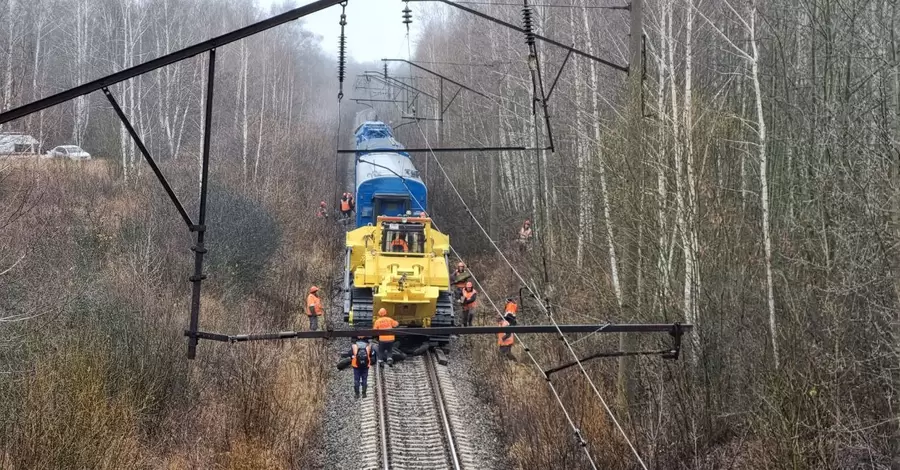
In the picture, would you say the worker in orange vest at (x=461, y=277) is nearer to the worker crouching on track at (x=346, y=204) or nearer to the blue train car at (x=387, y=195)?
the blue train car at (x=387, y=195)

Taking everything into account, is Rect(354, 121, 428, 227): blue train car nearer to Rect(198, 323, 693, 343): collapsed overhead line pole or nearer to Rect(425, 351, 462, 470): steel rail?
Rect(425, 351, 462, 470): steel rail

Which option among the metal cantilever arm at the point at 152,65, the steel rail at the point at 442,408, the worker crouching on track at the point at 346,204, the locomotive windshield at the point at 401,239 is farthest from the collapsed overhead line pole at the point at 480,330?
the worker crouching on track at the point at 346,204

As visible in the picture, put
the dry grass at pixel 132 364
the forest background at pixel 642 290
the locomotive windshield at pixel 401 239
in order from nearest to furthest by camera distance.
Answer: the dry grass at pixel 132 364 → the forest background at pixel 642 290 → the locomotive windshield at pixel 401 239

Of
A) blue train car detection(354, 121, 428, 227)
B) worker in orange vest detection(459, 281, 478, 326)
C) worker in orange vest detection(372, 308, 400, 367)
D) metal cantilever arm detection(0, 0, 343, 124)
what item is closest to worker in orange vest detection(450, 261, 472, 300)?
worker in orange vest detection(459, 281, 478, 326)

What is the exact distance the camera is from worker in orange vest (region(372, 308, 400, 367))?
1427 cm

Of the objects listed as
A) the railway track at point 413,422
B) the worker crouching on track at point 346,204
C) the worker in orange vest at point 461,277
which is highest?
the worker crouching on track at point 346,204

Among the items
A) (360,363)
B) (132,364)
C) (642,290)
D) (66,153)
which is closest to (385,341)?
(360,363)

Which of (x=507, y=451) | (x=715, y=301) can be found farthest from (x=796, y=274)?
(x=507, y=451)

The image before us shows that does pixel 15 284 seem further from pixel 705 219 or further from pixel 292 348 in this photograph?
pixel 705 219

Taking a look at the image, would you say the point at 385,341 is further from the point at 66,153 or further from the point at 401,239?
the point at 66,153

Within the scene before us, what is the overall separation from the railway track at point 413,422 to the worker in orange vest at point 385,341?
22 centimetres

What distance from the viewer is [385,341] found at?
1515cm

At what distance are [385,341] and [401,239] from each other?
265 cm

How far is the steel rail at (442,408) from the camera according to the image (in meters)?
11.3
